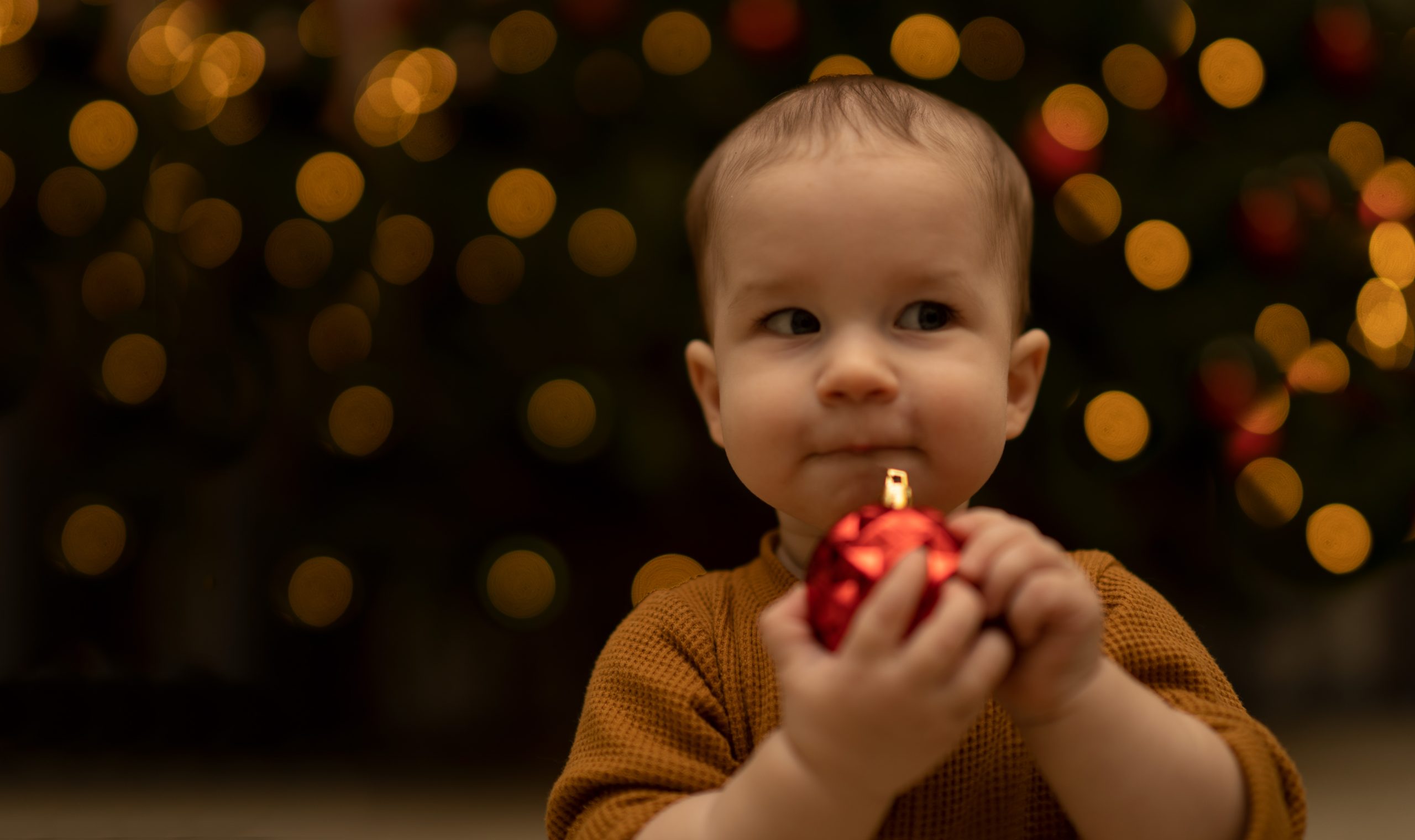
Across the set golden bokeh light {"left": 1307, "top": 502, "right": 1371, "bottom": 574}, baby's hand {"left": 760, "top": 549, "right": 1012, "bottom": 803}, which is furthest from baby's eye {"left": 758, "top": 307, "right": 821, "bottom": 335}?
golden bokeh light {"left": 1307, "top": 502, "right": 1371, "bottom": 574}

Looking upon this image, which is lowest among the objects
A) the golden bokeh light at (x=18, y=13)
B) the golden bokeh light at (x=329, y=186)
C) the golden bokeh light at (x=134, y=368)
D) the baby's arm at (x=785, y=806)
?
the baby's arm at (x=785, y=806)

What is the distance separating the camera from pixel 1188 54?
50.3 inches

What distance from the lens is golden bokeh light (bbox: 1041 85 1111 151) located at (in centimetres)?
125

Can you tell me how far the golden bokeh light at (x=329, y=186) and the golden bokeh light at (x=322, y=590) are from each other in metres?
0.46

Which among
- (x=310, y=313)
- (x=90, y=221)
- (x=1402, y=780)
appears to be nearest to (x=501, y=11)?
(x=310, y=313)

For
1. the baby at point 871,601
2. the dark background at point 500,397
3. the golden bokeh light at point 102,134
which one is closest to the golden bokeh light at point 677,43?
the dark background at point 500,397

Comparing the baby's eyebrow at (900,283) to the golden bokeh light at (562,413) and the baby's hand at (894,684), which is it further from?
the golden bokeh light at (562,413)

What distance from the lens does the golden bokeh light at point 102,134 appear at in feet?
4.54

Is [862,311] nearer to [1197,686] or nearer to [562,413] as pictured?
[1197,686]

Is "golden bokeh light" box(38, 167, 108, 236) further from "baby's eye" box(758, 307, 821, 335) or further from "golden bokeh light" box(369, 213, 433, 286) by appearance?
"baby's eye" box(758, 307, 821, 335)

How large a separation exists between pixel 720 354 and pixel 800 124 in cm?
18

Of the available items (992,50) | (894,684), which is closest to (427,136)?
(992,50)

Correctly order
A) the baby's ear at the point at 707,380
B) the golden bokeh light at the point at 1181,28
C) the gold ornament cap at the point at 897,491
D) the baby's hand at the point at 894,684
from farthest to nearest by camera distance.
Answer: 1. the golden bokeh light at the point at 1181,28
2. the baby's ear at the point at 707,380
3. the gold ornament cap at the point at 897,491
4. the baby's hand at the point at 894,684

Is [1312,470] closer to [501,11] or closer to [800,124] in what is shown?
[800,124]
